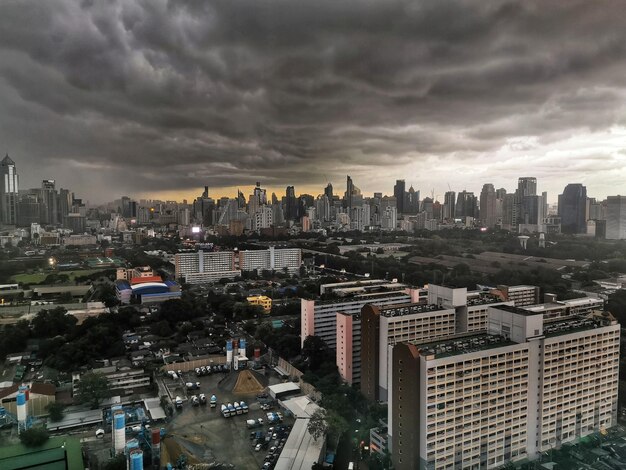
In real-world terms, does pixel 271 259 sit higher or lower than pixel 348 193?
lower

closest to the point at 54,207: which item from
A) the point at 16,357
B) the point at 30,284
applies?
the point at 30,284

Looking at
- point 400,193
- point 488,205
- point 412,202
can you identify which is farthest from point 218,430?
point 412,202

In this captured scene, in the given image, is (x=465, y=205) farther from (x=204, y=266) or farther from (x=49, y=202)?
(x=49, y=202)

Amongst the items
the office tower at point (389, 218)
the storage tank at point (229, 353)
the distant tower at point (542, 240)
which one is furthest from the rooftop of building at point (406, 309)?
the office tower at point (389, 218)

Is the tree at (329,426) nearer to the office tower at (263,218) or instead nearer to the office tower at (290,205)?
the office tower at (290,205)

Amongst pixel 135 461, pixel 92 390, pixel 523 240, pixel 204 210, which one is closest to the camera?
pixel 135 461

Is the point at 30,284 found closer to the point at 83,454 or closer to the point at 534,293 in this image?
the point at 83,454

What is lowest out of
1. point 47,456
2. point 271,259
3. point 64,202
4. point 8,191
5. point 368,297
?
point 47,456
